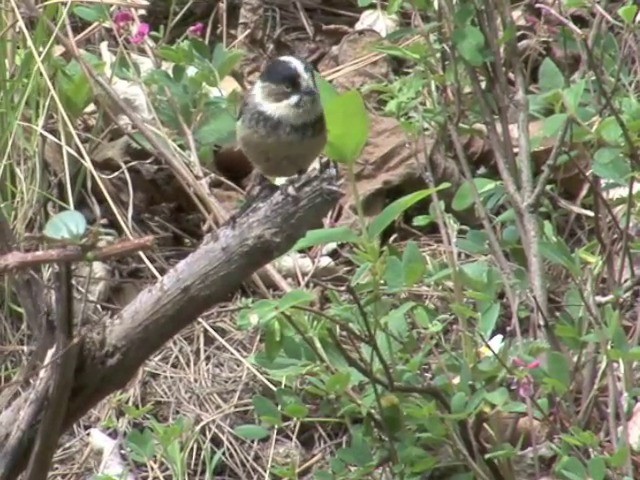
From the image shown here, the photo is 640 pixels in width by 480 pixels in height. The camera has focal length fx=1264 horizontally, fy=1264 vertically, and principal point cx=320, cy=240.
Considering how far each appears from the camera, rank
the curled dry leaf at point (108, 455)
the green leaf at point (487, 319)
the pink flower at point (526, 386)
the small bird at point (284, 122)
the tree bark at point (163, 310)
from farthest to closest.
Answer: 1. the curled dry leaf at point (108, 455)
2. the small bird at point (284, 122)
3. the green leaf at point (487, 319)
4. the pink flower at point (526, 386)
5. the tree bark at point (163, 310)

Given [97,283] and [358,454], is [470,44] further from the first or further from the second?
[97,283]

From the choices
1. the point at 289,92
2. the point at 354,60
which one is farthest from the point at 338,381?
the point at 354,60

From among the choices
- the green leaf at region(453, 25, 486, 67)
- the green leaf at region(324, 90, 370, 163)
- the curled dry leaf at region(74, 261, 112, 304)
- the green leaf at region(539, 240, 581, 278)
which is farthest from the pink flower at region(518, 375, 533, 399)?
the curled dry leaf at region(74, 261, 112, 304)

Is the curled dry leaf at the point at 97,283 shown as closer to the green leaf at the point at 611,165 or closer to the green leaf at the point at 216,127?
the green leaf at the point at 216,127

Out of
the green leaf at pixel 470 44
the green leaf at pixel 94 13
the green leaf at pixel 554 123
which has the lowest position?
the green leaf at pixel 94 13

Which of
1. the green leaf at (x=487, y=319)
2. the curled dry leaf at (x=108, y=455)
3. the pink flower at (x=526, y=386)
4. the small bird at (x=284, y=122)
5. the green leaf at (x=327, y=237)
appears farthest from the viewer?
the curled dry leaf at (x=108, y=455)

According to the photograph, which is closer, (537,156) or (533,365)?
(533,365)

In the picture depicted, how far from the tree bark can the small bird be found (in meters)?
0.73

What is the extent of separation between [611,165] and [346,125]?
1.46ft

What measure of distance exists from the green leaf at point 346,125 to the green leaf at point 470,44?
1.28ft

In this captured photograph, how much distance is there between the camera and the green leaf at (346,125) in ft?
5.16

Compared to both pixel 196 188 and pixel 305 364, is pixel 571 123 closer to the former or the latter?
pixel 305 364

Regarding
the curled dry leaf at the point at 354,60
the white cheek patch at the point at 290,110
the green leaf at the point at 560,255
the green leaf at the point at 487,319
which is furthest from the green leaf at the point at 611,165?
the curled dry leaf at the point at 354,60

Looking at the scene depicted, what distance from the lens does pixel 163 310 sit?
152 centimetres
